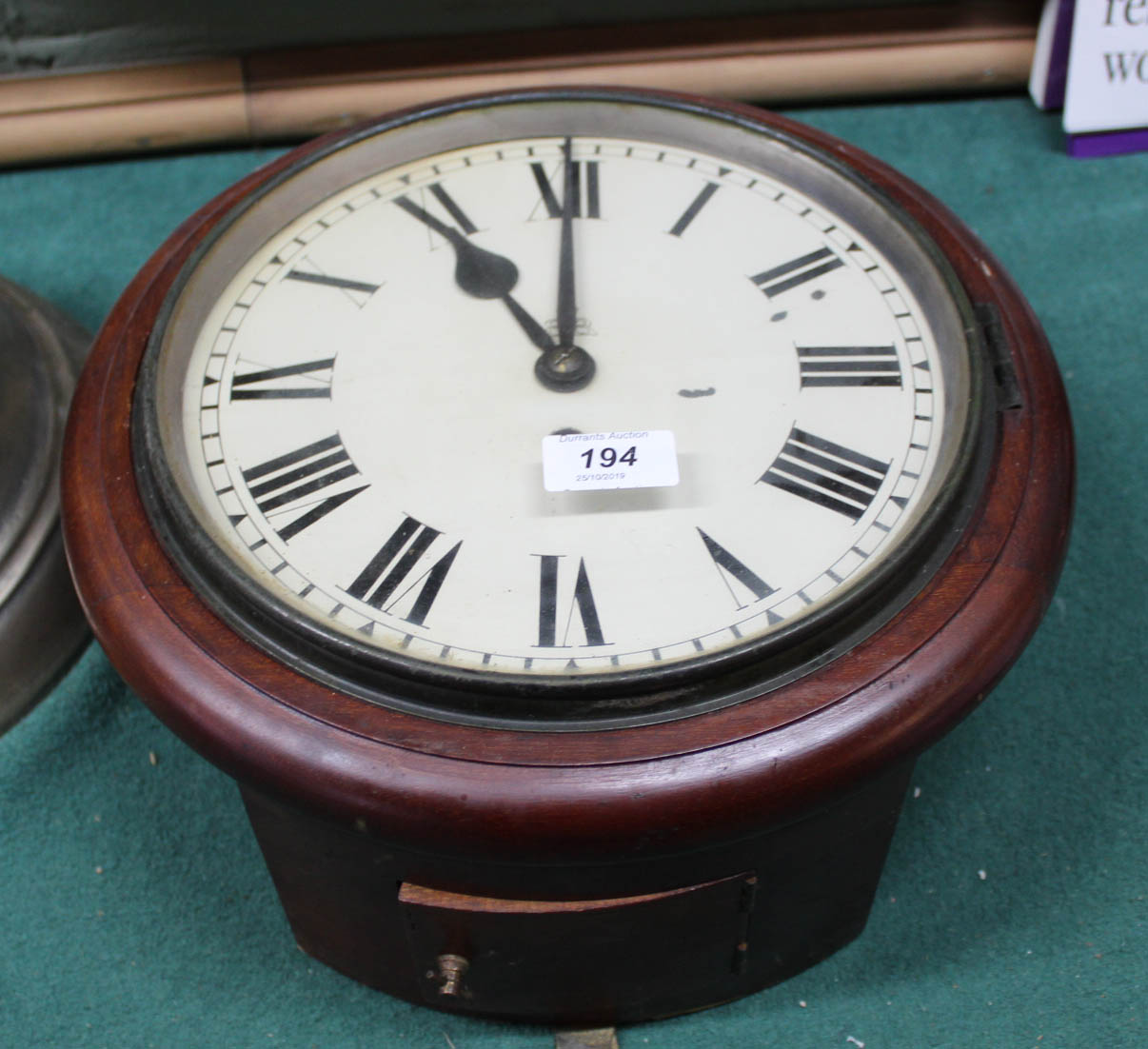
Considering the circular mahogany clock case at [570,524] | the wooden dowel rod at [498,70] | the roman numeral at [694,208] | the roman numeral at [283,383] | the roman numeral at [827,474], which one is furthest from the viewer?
the wooden dowel rod at [498,70]

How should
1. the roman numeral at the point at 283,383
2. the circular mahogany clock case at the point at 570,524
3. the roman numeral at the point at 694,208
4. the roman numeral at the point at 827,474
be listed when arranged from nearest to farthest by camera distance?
the circular mahogany clock case at the point at 570,524 → the roman numeral at the point at 827,474 → the roman numeral at the point at 283,383 → the roman numeral at the point at 694,208

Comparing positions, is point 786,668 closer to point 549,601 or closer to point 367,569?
point 549,601

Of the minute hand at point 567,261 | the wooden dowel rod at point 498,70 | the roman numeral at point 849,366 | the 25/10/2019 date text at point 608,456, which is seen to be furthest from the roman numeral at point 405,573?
the wooden dowel rod at point 498,70

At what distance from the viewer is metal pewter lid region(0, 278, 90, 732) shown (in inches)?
53.6

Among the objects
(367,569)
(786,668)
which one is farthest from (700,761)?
(367,569)

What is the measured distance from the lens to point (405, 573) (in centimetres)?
101

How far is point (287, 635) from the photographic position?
949 millimetres

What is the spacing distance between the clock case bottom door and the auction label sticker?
29cm

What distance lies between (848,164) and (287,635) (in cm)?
68

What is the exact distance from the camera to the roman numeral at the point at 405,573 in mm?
993

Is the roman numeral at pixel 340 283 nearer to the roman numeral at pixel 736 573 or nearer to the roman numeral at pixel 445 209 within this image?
the roman numeral at pixel 445 209

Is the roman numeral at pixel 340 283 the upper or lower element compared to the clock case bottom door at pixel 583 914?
upper

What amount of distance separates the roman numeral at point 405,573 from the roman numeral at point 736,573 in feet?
0.64

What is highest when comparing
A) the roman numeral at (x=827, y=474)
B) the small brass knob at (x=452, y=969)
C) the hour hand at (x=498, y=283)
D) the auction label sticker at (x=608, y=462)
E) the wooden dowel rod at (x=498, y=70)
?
the hour hand at (x=498, y=283)
